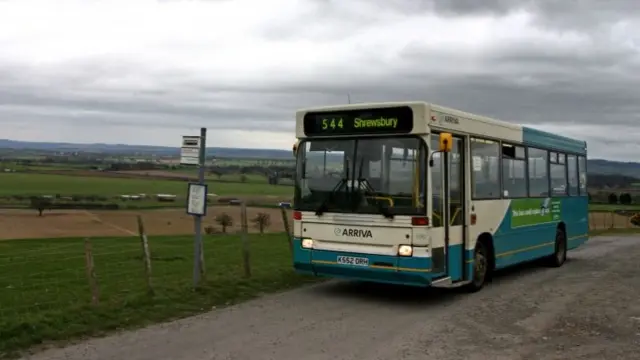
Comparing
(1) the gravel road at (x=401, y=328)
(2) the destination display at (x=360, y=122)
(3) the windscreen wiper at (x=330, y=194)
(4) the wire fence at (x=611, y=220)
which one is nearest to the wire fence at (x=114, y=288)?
(1) the gravel road at (x=401, y=328)

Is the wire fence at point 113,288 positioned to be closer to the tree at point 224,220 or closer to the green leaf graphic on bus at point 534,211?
the green leaf graphic on bus at point 534,211

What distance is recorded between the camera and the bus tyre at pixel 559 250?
51.7 ft

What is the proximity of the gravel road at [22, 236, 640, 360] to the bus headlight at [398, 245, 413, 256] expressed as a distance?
2.67 feet

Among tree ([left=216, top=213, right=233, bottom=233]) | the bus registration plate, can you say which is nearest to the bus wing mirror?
the bus registration plate

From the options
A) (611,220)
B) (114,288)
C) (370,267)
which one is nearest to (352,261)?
(370,267)

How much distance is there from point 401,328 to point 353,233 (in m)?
2.01

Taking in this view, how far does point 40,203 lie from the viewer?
213 feet

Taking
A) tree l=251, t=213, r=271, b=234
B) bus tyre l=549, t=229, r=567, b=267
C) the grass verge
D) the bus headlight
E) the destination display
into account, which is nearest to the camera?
the grass verge

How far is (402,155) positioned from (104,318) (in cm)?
461

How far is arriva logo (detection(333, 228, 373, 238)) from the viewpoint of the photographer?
10328 millimetres

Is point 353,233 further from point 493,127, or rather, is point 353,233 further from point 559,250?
point 559,250

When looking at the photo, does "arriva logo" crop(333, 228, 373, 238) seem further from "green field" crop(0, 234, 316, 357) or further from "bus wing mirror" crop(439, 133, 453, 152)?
"green field" crop(0, 234, 316, 357)

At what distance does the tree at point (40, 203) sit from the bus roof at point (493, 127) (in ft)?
173

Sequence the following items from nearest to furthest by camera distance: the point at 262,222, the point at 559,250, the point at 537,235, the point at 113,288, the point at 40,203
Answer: the point at 113,288, the point at 537,235, the point at 559,250, the point at 262,222, the point at 40,203
